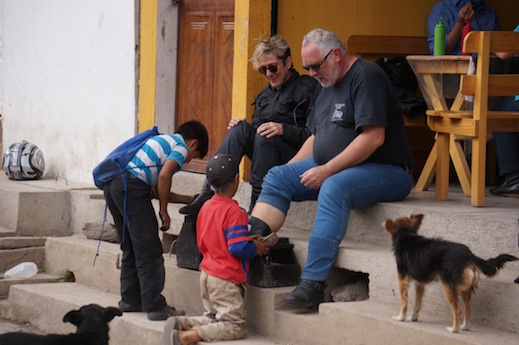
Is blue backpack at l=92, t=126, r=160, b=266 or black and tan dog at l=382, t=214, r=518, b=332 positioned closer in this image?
black and tan dog at l=382, t=214, r=518, b=332

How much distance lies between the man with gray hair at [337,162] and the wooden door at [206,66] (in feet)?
7.47

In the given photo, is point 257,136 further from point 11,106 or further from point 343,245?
point 11,106

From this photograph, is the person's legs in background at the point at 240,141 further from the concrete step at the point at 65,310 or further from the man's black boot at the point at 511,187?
the man's black boot at the point at 511,187

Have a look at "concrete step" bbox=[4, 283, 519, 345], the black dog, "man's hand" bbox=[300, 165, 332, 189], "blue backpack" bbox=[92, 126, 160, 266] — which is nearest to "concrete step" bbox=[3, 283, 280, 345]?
"concrete step" bbox=[4, 283, 519, 345]

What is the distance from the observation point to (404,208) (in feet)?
20.9

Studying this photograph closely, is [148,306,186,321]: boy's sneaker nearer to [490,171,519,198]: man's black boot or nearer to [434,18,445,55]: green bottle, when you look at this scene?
[490,171,519,198]: man's black boot

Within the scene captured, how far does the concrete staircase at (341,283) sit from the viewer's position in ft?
17.6

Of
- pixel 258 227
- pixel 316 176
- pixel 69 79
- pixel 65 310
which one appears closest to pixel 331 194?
pixel 316 176

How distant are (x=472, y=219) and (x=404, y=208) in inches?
22.0

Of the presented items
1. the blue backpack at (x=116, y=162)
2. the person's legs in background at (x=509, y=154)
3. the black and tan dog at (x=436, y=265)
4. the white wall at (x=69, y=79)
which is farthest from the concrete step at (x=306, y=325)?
the white wall at (x=69, y=79)

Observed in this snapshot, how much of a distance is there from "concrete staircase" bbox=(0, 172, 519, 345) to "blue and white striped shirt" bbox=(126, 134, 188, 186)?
29.7 inches

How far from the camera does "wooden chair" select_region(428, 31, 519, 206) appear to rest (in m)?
6.18

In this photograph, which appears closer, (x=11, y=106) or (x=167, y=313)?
(x=167, y=313)

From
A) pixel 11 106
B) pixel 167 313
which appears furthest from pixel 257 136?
pixel 11 106
